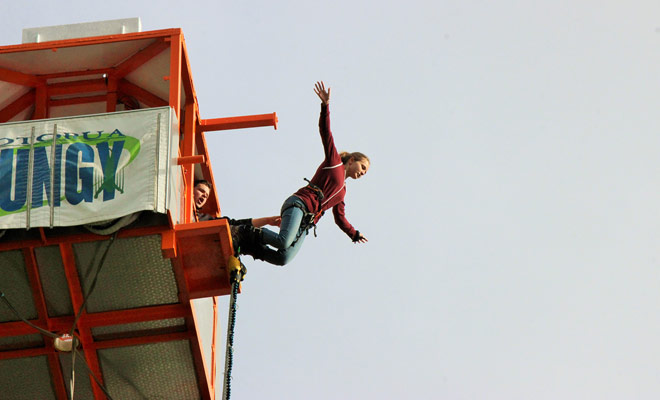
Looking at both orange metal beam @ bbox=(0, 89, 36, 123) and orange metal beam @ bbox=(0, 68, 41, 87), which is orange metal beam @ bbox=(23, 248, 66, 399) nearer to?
orange metal beam @ bbox=(0, 68, 41, 87)

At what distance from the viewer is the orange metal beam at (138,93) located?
17.5 m

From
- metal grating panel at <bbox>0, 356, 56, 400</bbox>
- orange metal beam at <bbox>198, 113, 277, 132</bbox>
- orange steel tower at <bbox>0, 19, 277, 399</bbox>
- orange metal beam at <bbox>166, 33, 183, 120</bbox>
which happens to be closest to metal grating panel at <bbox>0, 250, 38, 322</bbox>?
orange steel tower at <bbox>0, 19, 277, 399</bbox>

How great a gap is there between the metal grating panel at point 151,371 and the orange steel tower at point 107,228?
0.07ft

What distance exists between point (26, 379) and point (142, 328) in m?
2.07

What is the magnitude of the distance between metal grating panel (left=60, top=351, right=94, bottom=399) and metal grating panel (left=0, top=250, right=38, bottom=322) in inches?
42.1

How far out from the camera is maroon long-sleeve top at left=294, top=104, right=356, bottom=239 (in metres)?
16.1

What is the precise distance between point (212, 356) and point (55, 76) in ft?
16.8

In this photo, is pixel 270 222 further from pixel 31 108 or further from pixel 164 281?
pixel 31 108

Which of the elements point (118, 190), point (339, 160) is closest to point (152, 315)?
point (118, 190)

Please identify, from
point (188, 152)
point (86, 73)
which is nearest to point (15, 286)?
point (188, 152)

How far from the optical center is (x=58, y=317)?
50.6 ft

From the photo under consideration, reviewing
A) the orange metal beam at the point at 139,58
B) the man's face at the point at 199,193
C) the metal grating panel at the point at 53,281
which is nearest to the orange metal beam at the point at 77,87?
the orange metal beam at the point at 139,58

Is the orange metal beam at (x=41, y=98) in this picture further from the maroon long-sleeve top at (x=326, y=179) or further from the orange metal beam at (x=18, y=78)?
the maroon long-sleeve top at (x=326, y=179)

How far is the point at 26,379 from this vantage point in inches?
641
